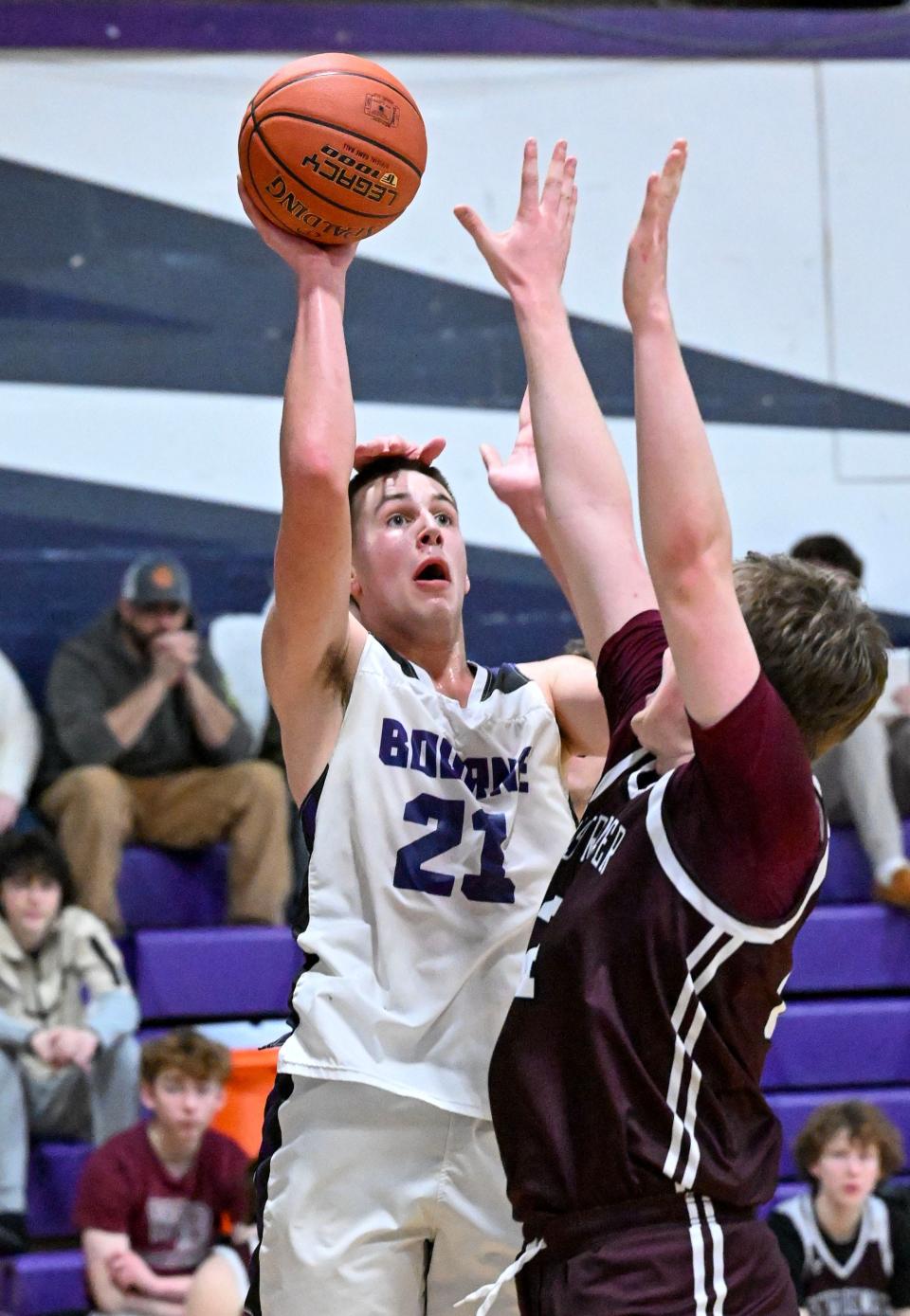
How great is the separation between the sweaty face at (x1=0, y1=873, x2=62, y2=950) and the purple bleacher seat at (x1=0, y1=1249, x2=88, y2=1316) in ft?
3.75

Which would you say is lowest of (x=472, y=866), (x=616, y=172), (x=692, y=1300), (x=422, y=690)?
(x=692, y=1300)

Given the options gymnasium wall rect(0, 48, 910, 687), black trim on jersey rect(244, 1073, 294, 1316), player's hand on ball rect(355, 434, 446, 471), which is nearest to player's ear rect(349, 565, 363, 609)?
player's hand on ball rect(355, 434, 446, 471)

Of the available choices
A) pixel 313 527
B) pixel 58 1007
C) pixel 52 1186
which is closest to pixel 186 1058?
pixel 58 1007

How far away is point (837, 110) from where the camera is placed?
8797mm

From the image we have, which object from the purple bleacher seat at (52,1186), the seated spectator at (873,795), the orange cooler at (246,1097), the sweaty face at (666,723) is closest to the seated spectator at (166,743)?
the orange cooler at (246,1097)

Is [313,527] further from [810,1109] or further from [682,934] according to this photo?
[810,1109]

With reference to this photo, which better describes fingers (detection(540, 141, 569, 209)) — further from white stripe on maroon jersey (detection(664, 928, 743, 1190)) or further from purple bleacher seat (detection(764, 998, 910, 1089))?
purple bleacher seat (detection(764, 998, 910, 1089))

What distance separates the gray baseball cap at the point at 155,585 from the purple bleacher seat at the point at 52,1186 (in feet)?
7.33

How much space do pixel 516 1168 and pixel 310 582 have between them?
1019 mm

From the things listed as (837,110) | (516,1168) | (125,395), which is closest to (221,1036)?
(125,395)

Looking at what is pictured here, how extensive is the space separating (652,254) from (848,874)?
614 cm

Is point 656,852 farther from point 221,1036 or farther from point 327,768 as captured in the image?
point 221,1036

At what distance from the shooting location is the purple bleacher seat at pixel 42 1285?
623cm

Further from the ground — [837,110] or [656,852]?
[837,110]
